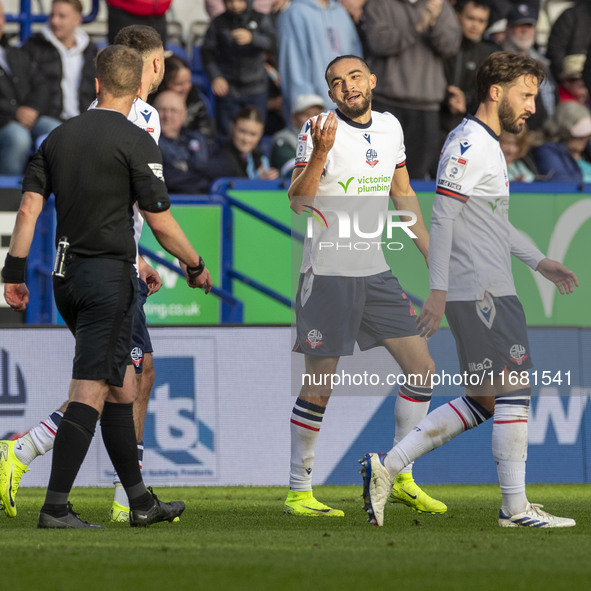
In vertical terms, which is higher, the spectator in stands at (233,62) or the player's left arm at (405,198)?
the spectator in stands at (233,62)

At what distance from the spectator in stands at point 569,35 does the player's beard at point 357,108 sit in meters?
7.03

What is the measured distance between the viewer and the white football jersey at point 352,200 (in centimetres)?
679

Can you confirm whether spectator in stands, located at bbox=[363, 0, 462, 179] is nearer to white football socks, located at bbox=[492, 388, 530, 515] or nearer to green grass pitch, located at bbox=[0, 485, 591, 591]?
green grass pitch, located at bbox=[0, 485, 591, 591]

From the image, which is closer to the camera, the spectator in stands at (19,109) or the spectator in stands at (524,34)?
the spectator in stands at (19,109)

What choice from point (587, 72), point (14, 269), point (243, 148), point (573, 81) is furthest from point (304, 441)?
point (587, 72)

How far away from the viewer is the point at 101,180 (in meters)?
5.70

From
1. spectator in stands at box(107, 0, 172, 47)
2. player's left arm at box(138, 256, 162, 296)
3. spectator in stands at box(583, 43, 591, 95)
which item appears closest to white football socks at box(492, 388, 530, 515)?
player's left arm at box(138, 256, 162, 296)

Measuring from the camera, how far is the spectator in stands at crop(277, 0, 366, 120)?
11805mm

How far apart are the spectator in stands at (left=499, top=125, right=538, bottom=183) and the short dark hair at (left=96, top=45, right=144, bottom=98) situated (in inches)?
265

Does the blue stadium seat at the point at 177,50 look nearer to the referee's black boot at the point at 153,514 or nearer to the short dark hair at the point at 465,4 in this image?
the short dark hair at the point at 465,4

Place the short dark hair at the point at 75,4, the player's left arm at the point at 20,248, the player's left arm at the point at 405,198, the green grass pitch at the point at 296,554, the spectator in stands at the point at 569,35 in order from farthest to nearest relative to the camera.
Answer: the spectator in stands at the point at 569,35 < the short dark hair at the point at 75,4 < the player's left arm at the point at 405,198 < the player's left arm at the point at 20,248 < the green grass pitch at the point at 296,554

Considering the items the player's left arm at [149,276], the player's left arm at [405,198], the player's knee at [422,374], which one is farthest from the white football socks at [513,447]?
the player's left arm at [149,276]

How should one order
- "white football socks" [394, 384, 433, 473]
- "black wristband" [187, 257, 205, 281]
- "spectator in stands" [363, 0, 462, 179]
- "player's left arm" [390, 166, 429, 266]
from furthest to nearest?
"spectator in stands" [363, 0, 462, 179]
"player's left arm" [390, 166, 429, 266]
"white football socks" [394, 384, 433, 473]
"black wristband" [187, 257, 205, 281]

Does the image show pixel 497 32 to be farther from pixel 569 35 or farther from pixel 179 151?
pixel 179 151
